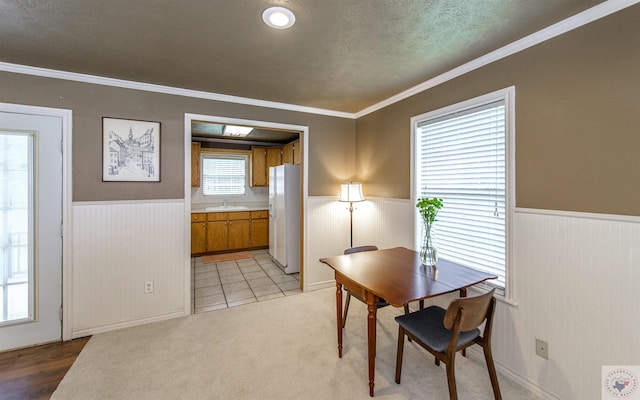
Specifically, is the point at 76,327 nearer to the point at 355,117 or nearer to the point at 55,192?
the point at 55,192

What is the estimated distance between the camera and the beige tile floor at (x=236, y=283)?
132 inches

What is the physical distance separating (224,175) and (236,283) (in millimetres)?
2995

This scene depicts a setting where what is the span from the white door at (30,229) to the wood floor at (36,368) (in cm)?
15

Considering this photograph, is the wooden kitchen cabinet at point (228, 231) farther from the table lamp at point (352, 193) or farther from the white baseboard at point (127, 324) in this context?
the table lamp at point (352, 193)

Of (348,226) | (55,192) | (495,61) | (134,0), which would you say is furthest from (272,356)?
(495,61)

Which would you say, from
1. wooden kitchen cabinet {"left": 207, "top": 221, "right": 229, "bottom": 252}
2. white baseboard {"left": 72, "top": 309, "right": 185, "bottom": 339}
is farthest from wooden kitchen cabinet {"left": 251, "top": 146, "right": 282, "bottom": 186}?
white baseboard {"left": 72, "top": 309, "right": 185, "bottom": 339}

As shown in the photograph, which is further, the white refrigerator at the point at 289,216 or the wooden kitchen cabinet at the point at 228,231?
the wooden kitchen cabinet at the point at 228,231

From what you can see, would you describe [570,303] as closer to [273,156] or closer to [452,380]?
[452,380]

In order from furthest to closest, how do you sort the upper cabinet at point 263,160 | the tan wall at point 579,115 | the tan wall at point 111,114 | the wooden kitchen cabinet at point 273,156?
the wooden kitchen cabinet at point 273,156 < the upper cabinet at point 263,160 < the tan wall at point 111,114 < the tan wall at point 579,115

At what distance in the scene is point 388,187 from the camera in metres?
3.25

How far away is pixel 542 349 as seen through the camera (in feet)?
5.96

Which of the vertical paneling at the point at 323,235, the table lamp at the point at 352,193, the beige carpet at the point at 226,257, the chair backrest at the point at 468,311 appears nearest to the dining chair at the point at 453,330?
the chair backrest at the point at 468,311

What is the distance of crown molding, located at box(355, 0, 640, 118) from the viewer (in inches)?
60.0

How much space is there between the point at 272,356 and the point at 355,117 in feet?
10.2
